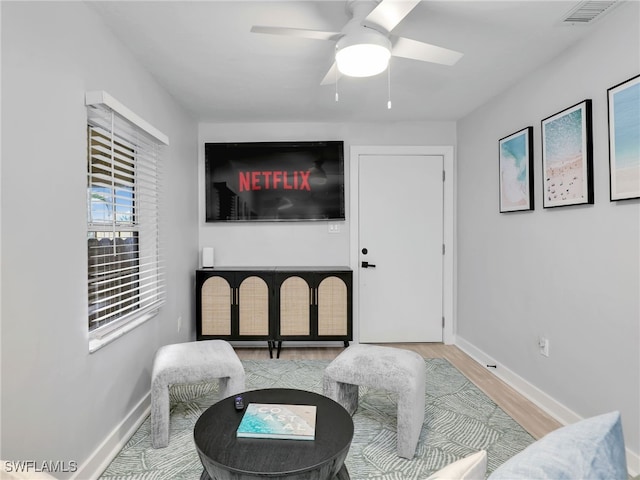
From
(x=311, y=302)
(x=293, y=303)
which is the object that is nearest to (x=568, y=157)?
(x=311, y=302)

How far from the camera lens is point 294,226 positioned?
14.1 feet

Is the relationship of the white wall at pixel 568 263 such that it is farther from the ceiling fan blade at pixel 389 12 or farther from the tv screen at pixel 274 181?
the tv screen at pixel 274 181

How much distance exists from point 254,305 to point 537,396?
248 cm

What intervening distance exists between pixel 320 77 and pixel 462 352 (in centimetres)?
296

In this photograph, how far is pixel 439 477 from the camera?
2.43 feet

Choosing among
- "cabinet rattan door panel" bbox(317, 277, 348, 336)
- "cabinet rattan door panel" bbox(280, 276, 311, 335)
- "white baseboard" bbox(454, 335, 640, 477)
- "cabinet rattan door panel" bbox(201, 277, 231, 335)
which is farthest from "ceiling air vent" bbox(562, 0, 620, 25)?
"cabinet rattan door panel" bbox(201, 277, 231, 335)

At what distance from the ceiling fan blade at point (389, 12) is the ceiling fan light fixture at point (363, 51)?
55 millimetres

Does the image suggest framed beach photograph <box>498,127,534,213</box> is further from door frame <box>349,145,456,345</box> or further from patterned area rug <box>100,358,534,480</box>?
patterned area rug <box>100,358,534,480</box>

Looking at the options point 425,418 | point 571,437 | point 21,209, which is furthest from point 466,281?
point 21,209

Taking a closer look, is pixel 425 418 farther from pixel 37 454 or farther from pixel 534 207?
pixel 37 454

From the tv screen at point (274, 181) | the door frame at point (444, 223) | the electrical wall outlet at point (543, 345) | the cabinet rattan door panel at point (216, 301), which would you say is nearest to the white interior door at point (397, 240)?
the door frame at point (444, 223)

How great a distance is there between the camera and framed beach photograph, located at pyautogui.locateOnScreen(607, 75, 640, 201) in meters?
1.98

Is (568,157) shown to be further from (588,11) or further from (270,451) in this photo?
(270,451)

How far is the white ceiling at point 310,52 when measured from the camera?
2070mm
